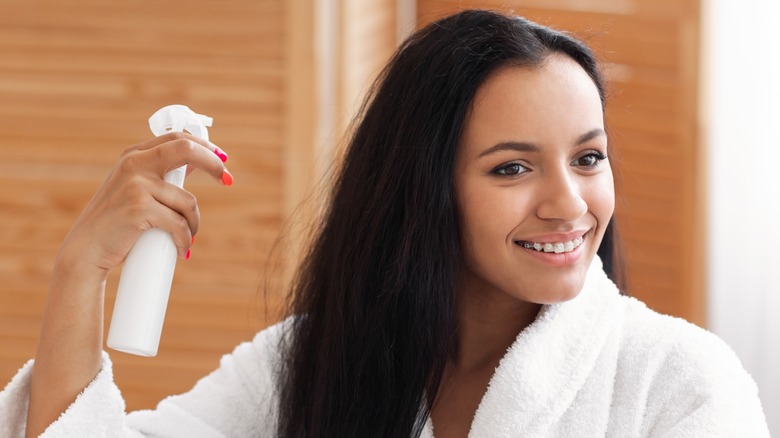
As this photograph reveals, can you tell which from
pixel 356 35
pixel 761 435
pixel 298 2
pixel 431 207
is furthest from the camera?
pixel 356 35

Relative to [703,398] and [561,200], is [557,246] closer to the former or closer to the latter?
[561,200]

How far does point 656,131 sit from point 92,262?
1.28 metres

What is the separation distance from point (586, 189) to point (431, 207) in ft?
0.59

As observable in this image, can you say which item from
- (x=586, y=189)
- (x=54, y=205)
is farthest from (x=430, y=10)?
(x=586, y=189)

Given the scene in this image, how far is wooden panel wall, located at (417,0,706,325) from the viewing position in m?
2.04

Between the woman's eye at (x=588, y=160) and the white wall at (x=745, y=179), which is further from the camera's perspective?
the white wall at (x=745, y=179)

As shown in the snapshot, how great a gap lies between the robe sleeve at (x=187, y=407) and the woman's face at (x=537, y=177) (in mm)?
383

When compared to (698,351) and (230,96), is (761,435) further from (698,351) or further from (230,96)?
(230,96)

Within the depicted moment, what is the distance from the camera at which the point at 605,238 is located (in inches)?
55.6

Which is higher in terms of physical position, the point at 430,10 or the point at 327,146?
the point at 430,10

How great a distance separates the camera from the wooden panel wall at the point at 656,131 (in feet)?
6.69

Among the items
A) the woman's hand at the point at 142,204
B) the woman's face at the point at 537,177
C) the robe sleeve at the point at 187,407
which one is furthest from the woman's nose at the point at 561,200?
the robe sleeve at the point at 187,407

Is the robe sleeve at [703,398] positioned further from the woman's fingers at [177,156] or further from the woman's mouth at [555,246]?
the woman's fingers at [177,156]

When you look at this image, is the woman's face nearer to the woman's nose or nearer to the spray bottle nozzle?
the woman's nose
